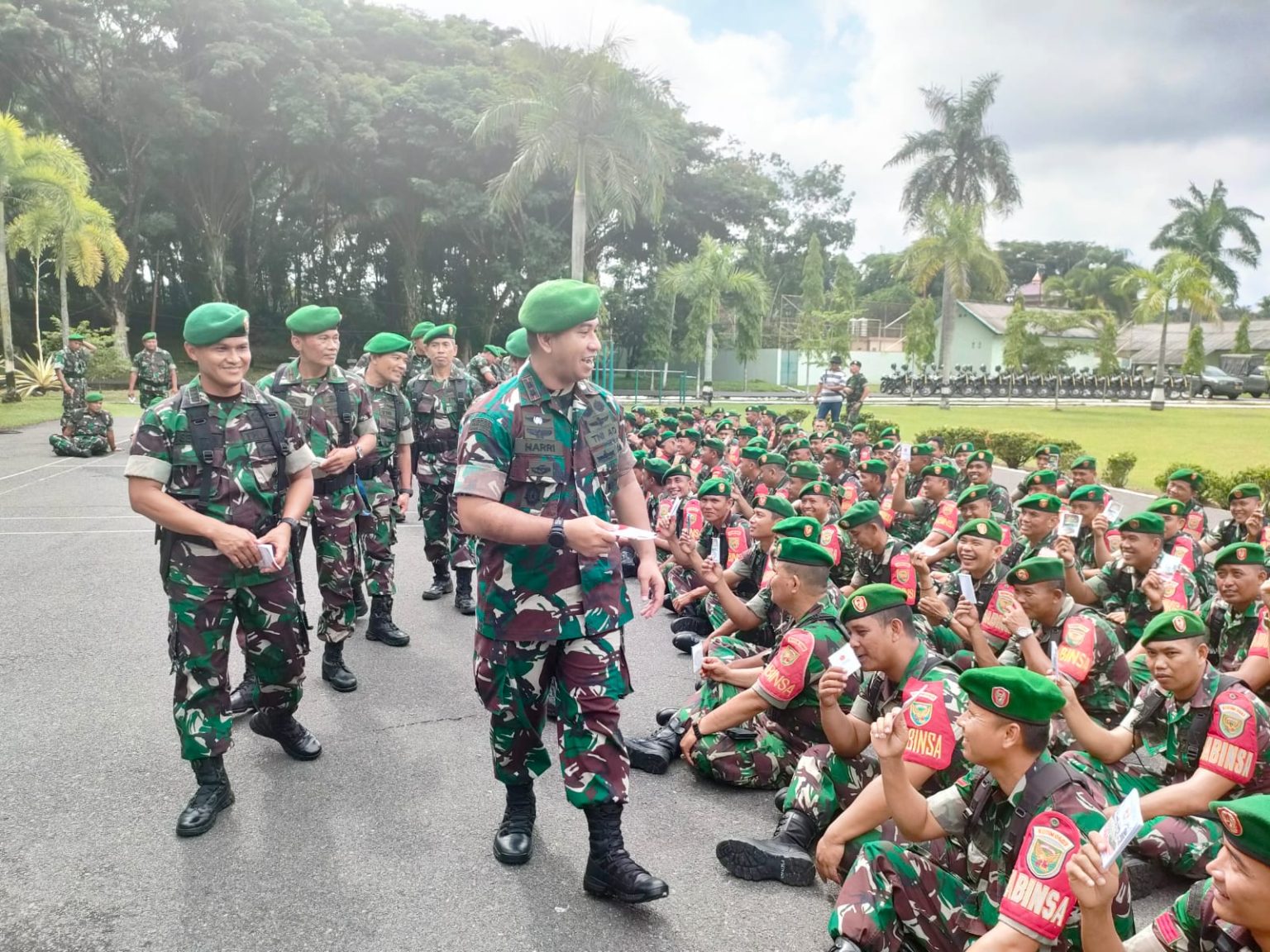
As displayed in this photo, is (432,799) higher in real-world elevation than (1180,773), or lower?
lower

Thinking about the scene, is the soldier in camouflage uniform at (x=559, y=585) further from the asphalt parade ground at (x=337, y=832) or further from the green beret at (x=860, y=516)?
the green beret at (x=860, y=516)

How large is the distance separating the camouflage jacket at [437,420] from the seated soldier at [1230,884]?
222 inches

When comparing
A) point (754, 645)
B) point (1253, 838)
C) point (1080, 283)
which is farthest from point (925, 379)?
point (1253, 838)

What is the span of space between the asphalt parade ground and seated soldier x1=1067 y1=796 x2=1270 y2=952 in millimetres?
1184

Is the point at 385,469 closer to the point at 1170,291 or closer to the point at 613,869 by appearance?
the point at 613,869

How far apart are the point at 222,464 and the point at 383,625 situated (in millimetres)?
2660

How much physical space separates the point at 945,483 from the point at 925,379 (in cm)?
3520

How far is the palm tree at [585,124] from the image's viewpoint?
1875 cm

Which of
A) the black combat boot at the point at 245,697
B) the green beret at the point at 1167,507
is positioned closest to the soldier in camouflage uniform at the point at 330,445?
the black combat boot at the point at 245,697

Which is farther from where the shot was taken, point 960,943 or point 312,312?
point 312,312

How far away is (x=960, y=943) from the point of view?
105 inches

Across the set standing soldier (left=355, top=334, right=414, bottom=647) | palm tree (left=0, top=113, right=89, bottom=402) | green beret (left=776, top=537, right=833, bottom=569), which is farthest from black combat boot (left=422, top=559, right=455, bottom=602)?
palm tree (left=0, top=113, right=89, bottom=402)

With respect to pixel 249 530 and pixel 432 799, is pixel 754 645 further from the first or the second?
pixel 249 530

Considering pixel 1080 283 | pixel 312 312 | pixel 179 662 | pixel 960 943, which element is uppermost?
pixel 1080 283
